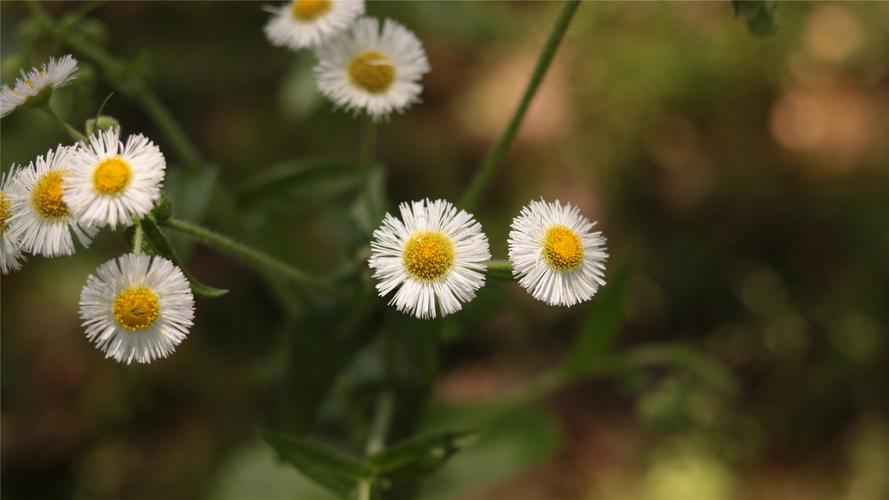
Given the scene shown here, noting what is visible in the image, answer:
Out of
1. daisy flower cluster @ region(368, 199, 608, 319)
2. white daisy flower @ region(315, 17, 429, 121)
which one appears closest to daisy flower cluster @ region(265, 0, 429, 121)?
white daisy flower @ region(315, 17, 429, 121)

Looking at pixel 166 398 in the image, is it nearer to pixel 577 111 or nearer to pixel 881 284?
pixel 577 111

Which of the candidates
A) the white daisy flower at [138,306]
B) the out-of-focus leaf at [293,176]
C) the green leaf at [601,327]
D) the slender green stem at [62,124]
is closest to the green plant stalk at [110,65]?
the out-of-focus leaf at [293,176]

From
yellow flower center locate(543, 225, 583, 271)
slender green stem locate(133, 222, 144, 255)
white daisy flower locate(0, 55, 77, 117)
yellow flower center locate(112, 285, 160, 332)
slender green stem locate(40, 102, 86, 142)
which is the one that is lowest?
yellow flower center locate(112, 285, 160, 332)

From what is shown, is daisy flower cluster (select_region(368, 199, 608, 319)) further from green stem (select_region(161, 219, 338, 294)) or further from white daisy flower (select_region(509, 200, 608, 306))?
green stem (select_region(161, 219, 338, 294))

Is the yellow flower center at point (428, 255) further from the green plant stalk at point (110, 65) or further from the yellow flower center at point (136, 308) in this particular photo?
the green plant stalk at point (110, 65)

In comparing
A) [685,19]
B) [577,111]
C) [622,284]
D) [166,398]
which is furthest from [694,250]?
[166,398]

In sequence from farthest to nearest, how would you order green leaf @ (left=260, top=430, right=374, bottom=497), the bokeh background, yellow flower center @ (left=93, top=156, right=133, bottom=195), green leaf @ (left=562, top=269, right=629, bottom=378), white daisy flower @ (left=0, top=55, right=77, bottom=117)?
the bokeh background → green leaf @ (left=562, top=269, right=629, bottom=378) → green leaf @ (left=260, top=430, right=374, bottom=497) → white daisy flower @ (left=0, top=55, right=77, bottom=117) → yellow flower center @ (left=93, top=156, right=133, bottom=195)

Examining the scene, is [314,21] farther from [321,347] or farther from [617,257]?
[617,257]
